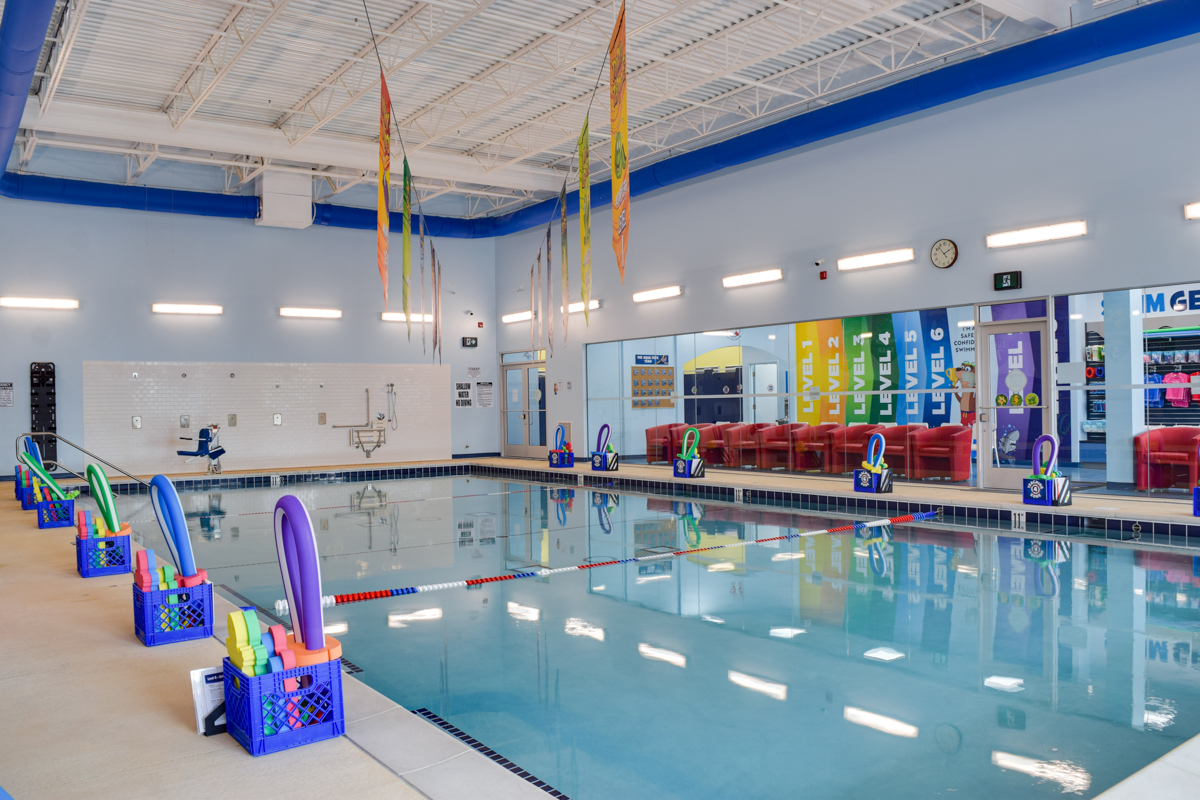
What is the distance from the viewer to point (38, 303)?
12391 mm

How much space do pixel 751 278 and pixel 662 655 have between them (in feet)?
27.2

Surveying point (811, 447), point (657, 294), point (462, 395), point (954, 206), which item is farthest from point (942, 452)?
point (462, 395)

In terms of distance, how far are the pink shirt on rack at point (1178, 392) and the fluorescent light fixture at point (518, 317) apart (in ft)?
33.1

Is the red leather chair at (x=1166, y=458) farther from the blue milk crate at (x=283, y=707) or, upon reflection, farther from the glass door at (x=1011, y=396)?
the blue milk crate at (x=283, y=707)

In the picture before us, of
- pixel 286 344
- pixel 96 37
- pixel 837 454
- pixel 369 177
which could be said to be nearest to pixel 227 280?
pixel 286 344

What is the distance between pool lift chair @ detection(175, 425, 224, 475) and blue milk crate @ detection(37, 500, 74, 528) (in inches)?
197

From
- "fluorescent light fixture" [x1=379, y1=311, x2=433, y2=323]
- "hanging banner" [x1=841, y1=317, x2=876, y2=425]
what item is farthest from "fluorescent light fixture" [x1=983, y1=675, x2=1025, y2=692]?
"fluorescent light fixture" [x1=379, y1=311, x2=433, y2=323]

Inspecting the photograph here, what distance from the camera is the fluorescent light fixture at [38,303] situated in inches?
481

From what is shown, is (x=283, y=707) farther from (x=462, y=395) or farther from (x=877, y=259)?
(x=462, y=395)

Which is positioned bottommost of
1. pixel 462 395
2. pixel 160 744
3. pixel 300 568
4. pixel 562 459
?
pixel 160 744

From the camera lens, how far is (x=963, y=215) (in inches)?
372

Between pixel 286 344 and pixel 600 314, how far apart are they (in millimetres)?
5489

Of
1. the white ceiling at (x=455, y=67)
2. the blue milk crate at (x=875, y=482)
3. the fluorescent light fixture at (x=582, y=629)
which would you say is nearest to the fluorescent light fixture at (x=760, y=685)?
the fluorescent light fixture at (x=582, y=629)

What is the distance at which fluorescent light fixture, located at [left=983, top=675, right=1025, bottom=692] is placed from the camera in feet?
11.9
